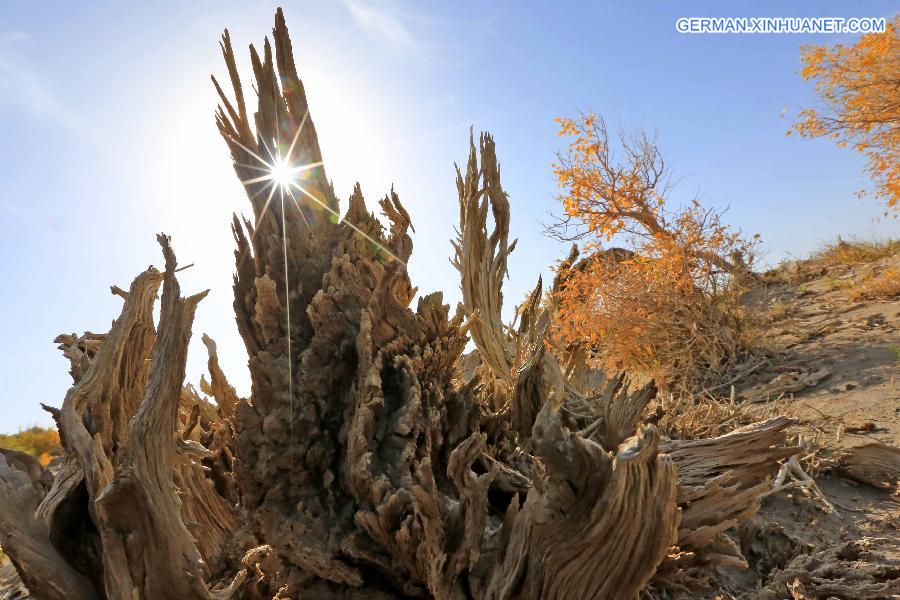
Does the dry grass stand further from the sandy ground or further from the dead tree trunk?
the dead tree trunk

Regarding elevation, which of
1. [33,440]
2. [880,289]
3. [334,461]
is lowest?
[334,461]

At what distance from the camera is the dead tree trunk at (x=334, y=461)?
72.7 inches

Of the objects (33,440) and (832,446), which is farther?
(33,440)

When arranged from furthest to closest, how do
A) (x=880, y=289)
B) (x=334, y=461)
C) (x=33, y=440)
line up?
1. (x=33, y=440)
2. (x=880, y=289)
3. (x=334, y=461)

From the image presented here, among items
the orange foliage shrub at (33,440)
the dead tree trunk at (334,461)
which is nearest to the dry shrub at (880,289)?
the dead tree trunk at (334,461)

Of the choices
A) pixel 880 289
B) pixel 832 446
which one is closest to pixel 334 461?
pixel 832 446

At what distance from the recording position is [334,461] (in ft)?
8.31

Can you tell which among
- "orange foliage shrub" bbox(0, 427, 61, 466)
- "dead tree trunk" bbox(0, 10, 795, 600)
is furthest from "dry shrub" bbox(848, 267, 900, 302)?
"orange foliage shrub" bbox(0, 427, 61, 466)

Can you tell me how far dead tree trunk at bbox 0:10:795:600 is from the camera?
1846 millimetres

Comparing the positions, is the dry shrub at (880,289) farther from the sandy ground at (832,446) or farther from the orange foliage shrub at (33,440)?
the orange foliage shrub at (33,440)

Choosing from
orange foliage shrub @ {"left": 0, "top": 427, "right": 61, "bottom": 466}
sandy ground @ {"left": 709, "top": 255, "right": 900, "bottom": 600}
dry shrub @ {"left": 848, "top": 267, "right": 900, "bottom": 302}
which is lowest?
sandy ground @ {"left": 709, "top": 255, "right": 900, "bottom": 600}

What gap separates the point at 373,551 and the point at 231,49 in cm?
255

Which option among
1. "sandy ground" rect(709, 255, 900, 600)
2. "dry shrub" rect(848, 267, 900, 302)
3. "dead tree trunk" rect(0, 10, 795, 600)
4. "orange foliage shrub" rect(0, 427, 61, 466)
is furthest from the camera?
"orange foliage shrub" rect(0, 427, 61, 466)

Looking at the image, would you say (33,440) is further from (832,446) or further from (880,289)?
(880,289)
